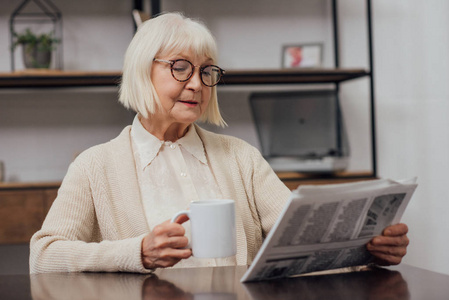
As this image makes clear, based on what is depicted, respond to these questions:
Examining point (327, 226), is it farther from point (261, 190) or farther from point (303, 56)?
point (303, 56)

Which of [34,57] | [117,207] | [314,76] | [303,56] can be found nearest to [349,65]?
[303,56]

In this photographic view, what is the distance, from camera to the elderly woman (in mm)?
1275

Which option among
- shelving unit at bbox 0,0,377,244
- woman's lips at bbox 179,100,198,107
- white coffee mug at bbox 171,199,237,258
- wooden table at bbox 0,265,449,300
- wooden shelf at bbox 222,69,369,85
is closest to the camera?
wooden table at bbox 0,265,449,300

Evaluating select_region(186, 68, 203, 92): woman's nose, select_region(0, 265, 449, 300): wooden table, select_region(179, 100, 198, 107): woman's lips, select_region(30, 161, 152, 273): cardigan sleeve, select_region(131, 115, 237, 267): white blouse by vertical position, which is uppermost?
select_region(186, 68, 203, 92): woman's nose

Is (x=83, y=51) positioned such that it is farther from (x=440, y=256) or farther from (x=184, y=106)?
(x=440, y=256)

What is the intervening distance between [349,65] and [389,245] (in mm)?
2112

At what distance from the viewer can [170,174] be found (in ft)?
4.60

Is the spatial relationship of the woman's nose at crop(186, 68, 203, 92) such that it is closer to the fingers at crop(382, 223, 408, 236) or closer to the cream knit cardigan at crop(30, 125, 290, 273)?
the cream knit cardigan at crop(30, 125, 290, 273)

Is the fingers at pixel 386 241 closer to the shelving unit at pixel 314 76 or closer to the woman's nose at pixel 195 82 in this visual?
the woman's nose at pixel 195 82

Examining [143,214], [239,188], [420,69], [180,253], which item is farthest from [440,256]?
[180,253]

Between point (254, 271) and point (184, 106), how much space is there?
60 centimetres

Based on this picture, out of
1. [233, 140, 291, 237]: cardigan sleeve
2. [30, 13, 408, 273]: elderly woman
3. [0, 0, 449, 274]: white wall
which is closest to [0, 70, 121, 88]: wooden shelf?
[0, 0, 449, 274]: white wall

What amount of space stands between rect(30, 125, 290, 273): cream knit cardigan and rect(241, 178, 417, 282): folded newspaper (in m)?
0.27

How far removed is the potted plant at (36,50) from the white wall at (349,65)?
0.23 metres
